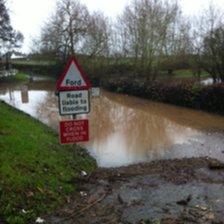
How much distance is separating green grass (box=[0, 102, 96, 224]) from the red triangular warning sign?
166 centimetres

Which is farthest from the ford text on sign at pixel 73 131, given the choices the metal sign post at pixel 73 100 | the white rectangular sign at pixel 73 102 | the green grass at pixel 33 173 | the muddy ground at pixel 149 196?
the muddy ground at pixel 149 196

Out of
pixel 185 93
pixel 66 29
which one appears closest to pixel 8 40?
pixel 66 29

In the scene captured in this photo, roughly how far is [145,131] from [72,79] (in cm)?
963

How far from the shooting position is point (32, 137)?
1222 centimetres

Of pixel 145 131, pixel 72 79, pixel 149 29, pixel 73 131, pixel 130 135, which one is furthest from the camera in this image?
pixel 149 29

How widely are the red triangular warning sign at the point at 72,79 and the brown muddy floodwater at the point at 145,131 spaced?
3.37 m

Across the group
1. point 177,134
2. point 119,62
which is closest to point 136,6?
point 119,62

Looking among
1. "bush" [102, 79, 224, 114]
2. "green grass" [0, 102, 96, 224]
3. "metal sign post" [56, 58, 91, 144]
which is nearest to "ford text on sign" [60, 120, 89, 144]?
"metal sign post" [56, 58, 91, 144]

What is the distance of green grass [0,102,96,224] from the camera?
7090mm

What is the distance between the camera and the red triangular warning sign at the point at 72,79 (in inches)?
373

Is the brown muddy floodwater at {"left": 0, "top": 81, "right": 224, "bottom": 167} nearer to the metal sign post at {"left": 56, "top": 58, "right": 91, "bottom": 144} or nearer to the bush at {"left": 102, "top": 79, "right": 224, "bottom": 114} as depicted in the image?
the bush at {"left": 102, "top": 79, "right": 224, "bottom": 114}

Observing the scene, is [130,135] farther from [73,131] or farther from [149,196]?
[149,196]

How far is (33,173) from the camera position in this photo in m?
8.56

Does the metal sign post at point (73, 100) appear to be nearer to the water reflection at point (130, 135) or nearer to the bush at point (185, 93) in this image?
the water reflection at point (130, 135)
